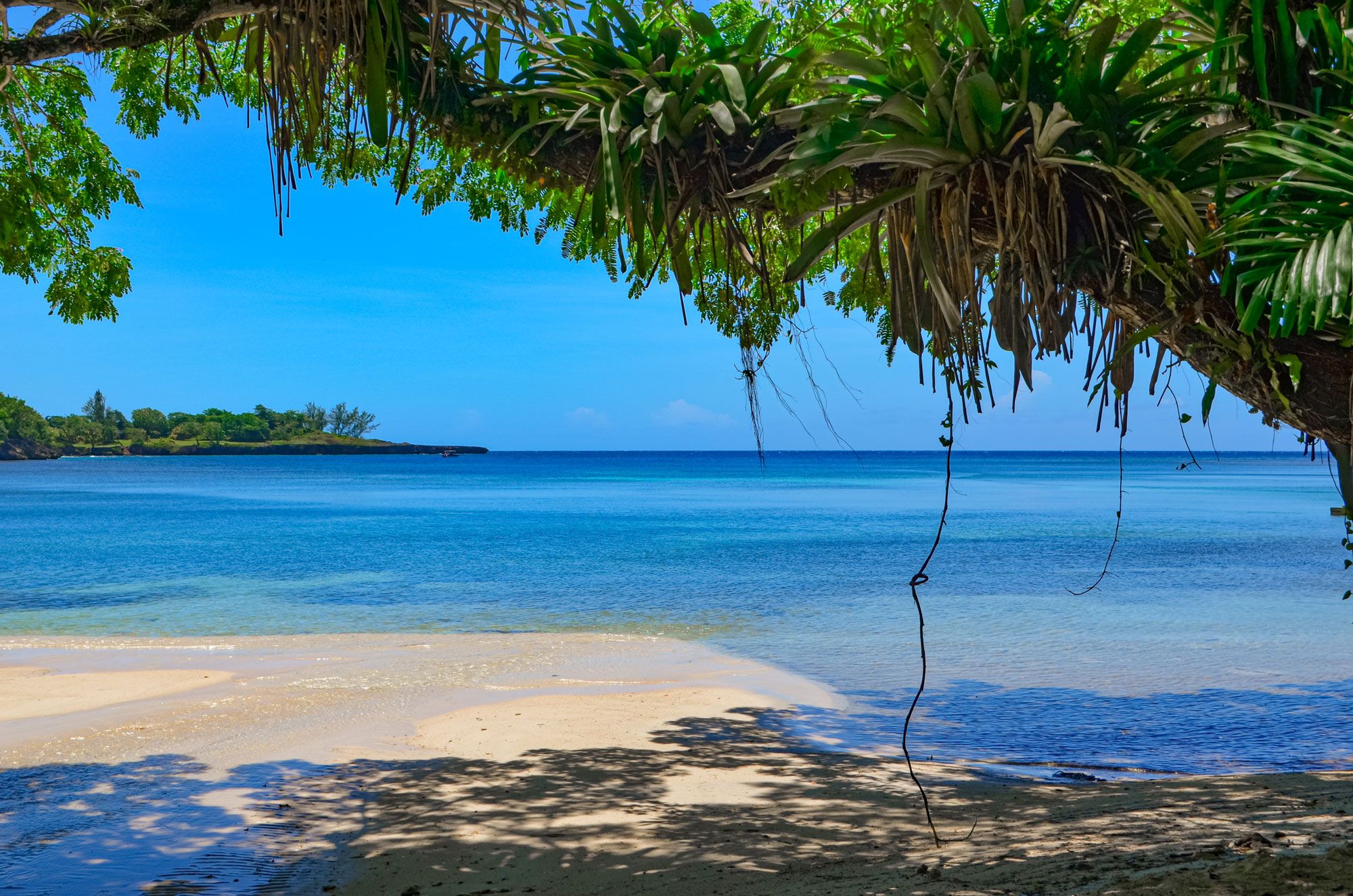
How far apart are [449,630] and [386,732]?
21.6ft

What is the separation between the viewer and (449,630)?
1399 cm

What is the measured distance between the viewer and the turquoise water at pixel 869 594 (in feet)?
27.9

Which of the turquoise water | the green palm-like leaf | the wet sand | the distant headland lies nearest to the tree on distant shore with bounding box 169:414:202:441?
the distant headland

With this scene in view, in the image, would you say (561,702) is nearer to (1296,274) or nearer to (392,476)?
(1296,274)

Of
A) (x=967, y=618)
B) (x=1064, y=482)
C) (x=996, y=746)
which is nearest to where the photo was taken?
(x=996, y=746)

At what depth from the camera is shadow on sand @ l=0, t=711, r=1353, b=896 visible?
3572 mm

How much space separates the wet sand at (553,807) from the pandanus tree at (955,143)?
173 cm

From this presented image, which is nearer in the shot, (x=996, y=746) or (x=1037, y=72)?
(x=1037, y=72)

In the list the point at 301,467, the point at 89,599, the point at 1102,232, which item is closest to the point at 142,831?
the point at 1102,232

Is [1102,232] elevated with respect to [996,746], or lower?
elevated

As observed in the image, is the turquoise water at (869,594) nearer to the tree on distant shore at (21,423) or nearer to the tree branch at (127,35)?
the tree branch at (127,35)

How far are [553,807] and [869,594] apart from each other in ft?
42.1

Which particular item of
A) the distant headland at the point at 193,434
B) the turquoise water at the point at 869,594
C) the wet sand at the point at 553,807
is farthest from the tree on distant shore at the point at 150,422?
the wet sand at the point at 553,807

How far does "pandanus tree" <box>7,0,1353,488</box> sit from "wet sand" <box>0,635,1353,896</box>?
1.73 metres
